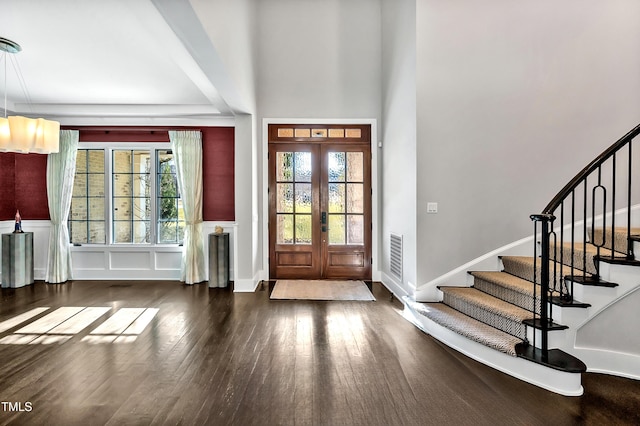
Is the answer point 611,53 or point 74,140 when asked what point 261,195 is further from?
point 611,53

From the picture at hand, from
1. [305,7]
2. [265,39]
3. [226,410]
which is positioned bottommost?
[226,410]

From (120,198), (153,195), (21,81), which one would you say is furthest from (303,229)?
(21,81)

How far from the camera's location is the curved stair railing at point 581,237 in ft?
8.89

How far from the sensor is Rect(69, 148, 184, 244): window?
6148 millimetres

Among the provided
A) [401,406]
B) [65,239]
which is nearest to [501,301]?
[401,406]

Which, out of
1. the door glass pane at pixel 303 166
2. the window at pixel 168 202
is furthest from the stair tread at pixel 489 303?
the window at pixel 168 202

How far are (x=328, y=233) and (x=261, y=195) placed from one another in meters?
1.33

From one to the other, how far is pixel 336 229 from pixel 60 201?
187 inches

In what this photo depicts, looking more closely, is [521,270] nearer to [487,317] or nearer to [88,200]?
[487,317]

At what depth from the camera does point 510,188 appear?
13.4 ft

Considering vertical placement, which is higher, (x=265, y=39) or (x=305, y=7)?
(x=305, y=7)

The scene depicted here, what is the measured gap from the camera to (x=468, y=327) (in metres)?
3.23

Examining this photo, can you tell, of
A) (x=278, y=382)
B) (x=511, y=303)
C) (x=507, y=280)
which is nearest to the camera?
(x=278, y=382)

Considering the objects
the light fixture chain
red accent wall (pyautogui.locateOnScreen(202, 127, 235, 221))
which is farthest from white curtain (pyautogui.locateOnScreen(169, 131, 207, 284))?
the light fixture chain
